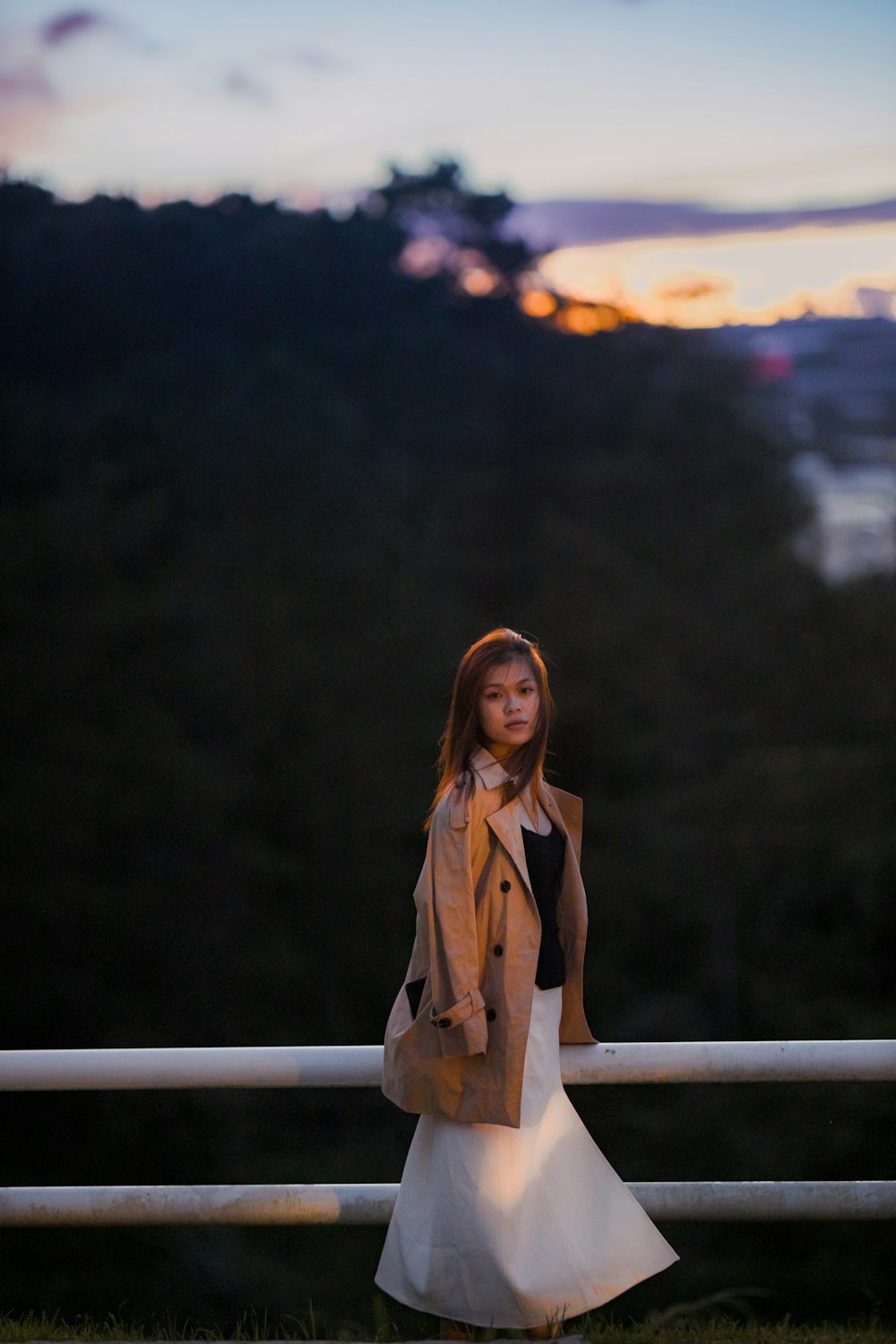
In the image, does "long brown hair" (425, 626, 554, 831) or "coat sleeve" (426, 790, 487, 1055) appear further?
"long brown hair" (425, 626, 554, 831)

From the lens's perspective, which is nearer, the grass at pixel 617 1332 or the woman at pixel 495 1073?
the woman at pixel 495 1073

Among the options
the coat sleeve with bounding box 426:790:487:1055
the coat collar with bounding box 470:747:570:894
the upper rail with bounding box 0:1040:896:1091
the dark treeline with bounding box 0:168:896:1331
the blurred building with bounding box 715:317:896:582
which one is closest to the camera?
the coat sleeve with bounding box 426:790:487:1055

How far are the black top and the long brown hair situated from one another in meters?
0.10

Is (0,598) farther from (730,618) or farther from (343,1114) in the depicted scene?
(730,618)

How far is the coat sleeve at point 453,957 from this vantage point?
86.4 inches

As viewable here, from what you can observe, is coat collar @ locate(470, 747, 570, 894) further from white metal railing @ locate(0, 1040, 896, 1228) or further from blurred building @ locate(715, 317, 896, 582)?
blurred building @ locate(715, 317, 896, 582)

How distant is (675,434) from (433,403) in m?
3.55

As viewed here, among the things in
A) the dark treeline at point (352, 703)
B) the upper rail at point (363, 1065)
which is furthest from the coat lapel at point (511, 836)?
the dark treeline at point (352, 703)

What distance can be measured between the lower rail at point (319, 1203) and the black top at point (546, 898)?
0.46 m

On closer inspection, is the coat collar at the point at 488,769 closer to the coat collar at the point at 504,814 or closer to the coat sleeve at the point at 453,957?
the coat collar at the point at 504,814

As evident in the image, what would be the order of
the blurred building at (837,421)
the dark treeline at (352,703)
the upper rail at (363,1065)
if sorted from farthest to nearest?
the blurred building at (837,421)
the dark treeline at (352,703)
the upper rail at (363,1065)

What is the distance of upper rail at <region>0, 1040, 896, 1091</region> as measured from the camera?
2.45 m

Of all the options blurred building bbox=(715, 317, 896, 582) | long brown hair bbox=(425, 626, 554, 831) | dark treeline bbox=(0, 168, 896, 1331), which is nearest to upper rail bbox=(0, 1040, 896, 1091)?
long brown hair bbox=(425, 626, 554, 831)

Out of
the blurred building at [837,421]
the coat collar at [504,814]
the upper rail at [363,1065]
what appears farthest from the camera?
the blurred building at [837,421]
